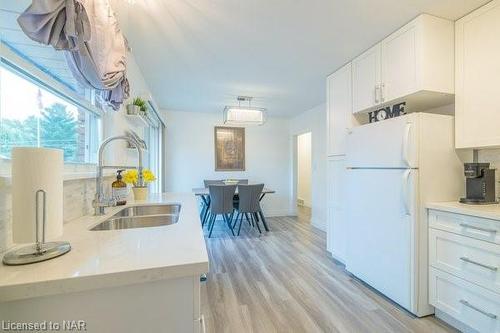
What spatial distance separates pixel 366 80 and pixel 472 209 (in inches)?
55.9

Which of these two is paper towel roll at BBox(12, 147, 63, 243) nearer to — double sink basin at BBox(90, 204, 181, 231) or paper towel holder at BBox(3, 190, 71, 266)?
paper towel holder at BBox(3, 190, 71, 266)

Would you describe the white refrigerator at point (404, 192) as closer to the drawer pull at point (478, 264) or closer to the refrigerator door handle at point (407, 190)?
the refrigerator door handle at point (407, 190)

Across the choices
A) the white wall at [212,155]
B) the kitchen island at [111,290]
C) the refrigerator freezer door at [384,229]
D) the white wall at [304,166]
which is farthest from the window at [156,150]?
the white wall at [304,166]

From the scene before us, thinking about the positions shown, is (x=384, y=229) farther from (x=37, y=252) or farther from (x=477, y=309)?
(x=37, y=252)

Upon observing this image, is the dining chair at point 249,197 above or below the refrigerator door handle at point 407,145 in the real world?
below

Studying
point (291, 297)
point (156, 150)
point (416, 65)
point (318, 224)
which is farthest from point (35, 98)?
point (318, 224)

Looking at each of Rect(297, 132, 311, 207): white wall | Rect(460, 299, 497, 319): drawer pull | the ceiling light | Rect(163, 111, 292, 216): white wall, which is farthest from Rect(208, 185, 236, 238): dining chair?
Rect(297, 132, 311, 207): white wall

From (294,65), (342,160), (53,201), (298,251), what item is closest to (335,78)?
(294,65)

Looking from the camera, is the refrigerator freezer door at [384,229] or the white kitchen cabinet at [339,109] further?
the white kitchen cabinet at [339,109]

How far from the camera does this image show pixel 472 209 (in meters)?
1.55

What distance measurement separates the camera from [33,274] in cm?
63

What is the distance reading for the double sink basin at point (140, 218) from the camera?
57.2 inches

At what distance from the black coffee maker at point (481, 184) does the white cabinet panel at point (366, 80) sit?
2.98ft

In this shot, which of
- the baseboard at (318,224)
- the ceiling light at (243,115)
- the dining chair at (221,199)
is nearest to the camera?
the ceiling light at (243,115)
